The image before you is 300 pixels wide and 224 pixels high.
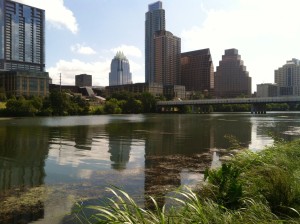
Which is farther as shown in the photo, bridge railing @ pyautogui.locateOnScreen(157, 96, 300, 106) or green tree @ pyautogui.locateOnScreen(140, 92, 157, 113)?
green tree @ pyautogui.locateOnScreen(140, 92, 157, 113)

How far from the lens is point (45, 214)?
10.0 m

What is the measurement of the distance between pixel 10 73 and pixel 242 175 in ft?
601

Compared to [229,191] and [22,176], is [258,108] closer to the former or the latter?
[22,176]

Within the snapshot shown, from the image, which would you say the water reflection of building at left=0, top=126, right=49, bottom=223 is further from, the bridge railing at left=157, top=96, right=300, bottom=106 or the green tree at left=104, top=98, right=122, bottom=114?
the bridge railing at left=157, top=96, right=300, bottom=106

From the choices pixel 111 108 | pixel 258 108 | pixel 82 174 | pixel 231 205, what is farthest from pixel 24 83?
pixel 231 205

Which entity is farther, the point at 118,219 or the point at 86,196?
the point at 86,196

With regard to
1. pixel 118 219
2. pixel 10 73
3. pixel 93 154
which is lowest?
pixel 93 154

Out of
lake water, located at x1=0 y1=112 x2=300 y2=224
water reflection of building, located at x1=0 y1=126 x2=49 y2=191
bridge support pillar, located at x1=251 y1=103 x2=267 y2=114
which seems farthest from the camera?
bridge support pillar, located at x1=251 y1=103 x2=267 y2=114

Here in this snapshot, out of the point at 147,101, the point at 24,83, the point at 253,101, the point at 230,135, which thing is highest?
the point at 24,83

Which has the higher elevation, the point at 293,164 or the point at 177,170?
the point at 293,164

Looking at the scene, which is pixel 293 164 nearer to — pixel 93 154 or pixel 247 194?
pixel 247 194

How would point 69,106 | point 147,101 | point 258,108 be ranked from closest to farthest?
point 69,106, point 258,108, point 147,101

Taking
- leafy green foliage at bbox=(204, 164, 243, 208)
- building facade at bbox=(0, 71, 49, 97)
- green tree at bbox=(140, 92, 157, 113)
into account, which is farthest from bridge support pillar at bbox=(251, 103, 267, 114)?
leafy green foliage at bbox=(204, 164, 243, 208)

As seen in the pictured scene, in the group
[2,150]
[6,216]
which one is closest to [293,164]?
[6,216]
